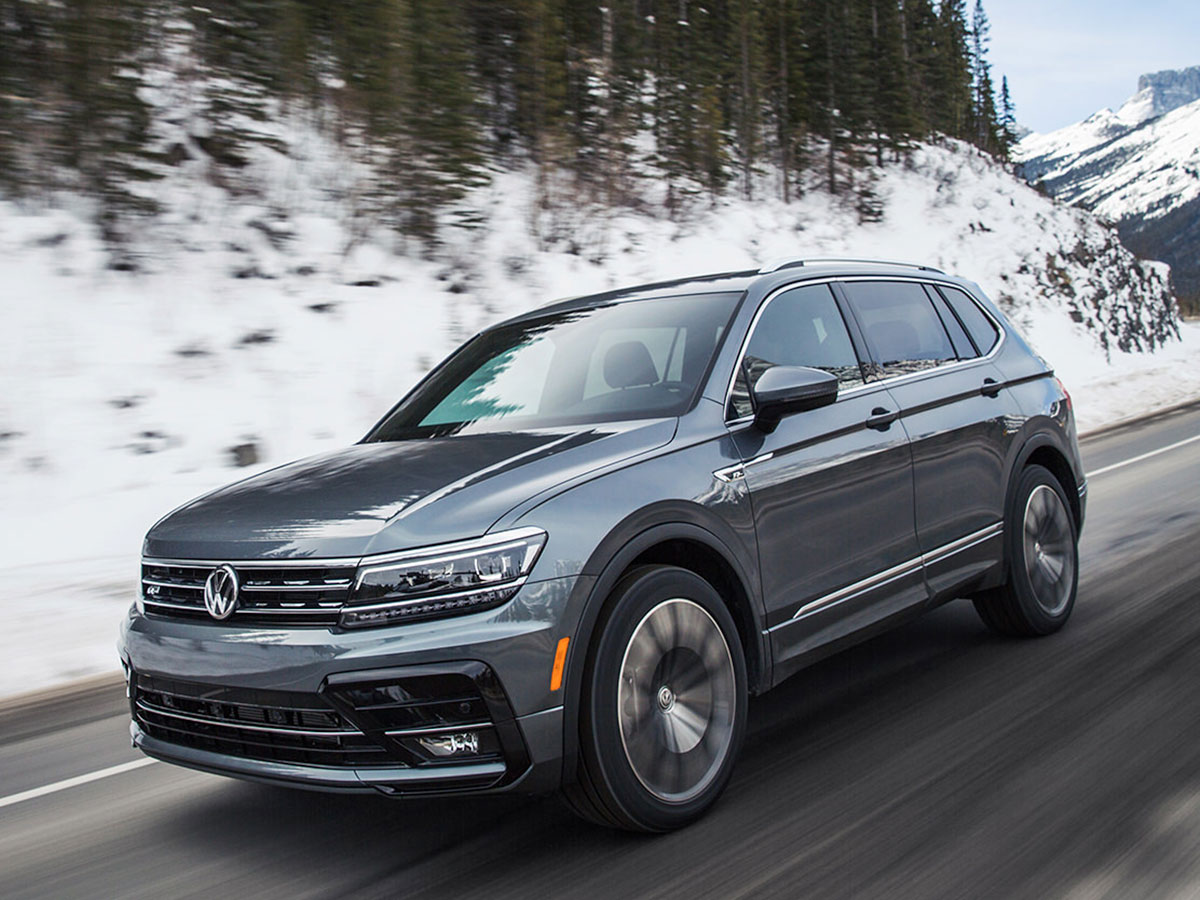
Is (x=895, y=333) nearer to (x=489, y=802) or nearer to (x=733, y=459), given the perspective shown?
(x=733, y=459)

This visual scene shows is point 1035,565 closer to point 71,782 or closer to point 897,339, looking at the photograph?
point 897,339

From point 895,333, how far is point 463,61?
14.1 metres

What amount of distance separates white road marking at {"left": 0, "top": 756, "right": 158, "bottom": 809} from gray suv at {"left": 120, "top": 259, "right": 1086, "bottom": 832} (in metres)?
0.99

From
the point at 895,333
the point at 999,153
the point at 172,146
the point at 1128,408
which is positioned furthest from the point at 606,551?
the point at 999,153

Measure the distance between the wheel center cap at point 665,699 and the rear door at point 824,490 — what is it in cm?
56

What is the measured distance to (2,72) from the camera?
1167cm

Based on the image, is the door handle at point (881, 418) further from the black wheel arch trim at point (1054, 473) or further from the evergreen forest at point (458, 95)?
the evergreen forest at point (458, 95)

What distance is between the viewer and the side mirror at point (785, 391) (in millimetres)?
4148

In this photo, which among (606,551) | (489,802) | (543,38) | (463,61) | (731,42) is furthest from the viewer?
(731,42)

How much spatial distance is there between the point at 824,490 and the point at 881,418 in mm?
598

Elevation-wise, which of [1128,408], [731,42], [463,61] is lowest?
[1128,408]

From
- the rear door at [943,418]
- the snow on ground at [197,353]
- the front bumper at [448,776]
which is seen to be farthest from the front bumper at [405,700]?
the snow on ground at [197,353]

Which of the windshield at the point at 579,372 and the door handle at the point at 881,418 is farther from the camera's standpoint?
the door handle at the point at 881,418

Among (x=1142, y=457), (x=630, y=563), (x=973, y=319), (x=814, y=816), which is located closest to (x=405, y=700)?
(x=630, y=563)
